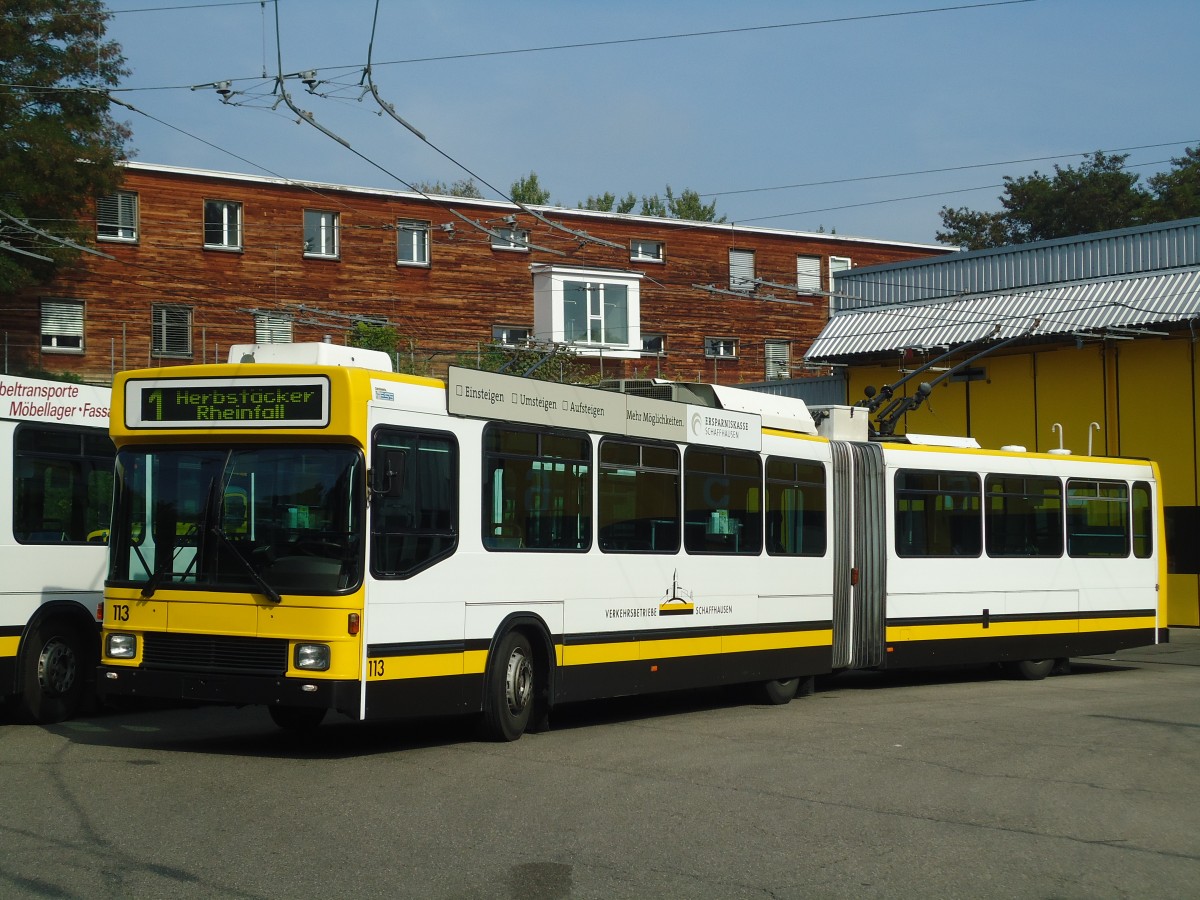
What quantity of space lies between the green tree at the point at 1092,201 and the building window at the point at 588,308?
21.6 meters

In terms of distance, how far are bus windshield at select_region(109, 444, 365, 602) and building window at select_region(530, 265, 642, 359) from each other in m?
35.3

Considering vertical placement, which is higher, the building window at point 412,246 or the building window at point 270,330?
the building window at point 412,246

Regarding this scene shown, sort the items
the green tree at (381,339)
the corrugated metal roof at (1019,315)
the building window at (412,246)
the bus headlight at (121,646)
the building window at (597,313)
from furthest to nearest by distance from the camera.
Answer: the building window at (597,313), the building window at (412,246), the green tree at (381,339), the corrugated metal roof at (1019,315), the bus headlight at (121,646)

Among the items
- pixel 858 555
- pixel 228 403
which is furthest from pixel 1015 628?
pixel 228 403

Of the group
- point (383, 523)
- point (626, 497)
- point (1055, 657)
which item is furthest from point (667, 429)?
point (1055, 657)

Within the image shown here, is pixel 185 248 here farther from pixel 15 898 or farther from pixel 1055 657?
pixel 15 898

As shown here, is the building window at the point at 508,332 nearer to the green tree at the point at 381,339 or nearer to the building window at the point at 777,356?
the green tree at the point at 381,339

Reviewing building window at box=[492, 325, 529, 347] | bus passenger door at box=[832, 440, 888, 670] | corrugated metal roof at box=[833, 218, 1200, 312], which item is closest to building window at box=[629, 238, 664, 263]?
building window at box=[492, 325, 529, 347]

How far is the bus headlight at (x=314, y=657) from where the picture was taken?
10312mm

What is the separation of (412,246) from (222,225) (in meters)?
5.99

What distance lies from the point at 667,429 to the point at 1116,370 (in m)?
17.8

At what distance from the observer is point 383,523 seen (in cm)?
1074

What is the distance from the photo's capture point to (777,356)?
179 feet

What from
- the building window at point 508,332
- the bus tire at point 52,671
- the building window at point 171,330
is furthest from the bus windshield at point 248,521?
the building window at point 508,332
